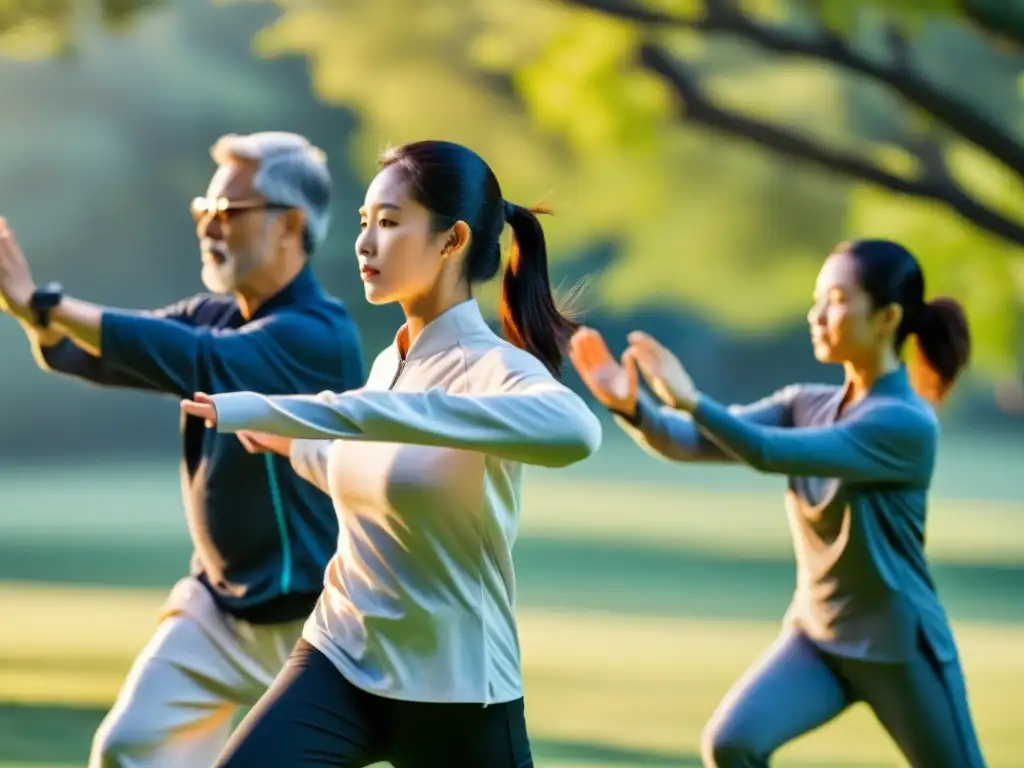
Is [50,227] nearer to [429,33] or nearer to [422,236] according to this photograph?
[429,33]

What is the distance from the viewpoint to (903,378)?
14.9ft

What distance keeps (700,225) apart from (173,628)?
16818 millimetres

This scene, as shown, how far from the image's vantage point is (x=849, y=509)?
4.41 meters

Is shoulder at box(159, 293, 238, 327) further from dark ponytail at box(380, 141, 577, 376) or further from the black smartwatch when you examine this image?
dark ponytail at box(380, 141, 577, 376)

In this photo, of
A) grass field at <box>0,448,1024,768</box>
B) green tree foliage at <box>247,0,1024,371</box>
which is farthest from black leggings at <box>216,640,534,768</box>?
green tree foliage at <box>247,0,1024,371</box>

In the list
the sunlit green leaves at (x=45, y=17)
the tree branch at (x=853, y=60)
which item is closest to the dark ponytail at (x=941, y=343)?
the tree branch at (x=853, y=60)

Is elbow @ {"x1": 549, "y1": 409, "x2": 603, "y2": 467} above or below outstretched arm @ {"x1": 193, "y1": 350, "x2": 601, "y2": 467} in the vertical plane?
below

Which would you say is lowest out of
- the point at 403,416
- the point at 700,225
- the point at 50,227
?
the point at 403,416

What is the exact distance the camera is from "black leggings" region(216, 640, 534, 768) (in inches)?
129

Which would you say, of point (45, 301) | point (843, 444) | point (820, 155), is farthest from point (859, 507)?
point (820, 155)

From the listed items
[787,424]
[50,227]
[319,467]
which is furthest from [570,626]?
[50,227]

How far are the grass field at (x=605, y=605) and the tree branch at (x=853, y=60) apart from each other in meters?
2.46

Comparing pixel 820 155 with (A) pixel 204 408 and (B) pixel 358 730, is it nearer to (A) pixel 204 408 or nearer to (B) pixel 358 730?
(B) pixel 358 730

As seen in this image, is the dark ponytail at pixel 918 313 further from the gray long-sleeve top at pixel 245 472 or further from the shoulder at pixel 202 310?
the shoulder at pixel 202 310
